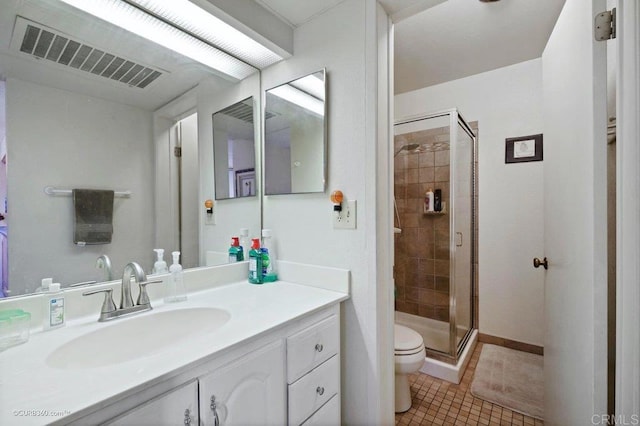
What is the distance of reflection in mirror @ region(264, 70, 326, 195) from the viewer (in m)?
1.33

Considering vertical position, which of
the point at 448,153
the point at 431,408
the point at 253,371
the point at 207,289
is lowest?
the point at 431,408

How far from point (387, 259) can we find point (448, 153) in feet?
4.60

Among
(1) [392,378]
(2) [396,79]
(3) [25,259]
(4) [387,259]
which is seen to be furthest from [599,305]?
(2) [396,79]

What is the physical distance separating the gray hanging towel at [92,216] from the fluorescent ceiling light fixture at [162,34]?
64cm

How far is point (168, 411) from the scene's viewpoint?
0.63 m

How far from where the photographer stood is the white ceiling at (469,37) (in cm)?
165

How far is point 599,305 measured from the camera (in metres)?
0.83

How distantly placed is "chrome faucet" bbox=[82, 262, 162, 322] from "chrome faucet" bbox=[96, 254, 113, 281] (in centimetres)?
8

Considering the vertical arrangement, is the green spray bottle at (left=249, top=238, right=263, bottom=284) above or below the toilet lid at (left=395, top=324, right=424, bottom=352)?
above

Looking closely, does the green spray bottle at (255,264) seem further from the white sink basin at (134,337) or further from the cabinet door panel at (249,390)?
the cabinet door panel at (249,390)

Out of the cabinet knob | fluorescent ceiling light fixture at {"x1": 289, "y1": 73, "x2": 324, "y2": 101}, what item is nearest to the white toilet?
the cabinet knob

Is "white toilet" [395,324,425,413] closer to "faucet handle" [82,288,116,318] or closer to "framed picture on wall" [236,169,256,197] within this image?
"framed picture on wall" [236,169,256,197]

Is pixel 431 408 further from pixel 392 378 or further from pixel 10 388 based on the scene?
pixel 10 388

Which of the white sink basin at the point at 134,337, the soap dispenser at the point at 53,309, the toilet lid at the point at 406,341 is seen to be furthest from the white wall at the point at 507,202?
the soap dispenser at the point at 53,309
